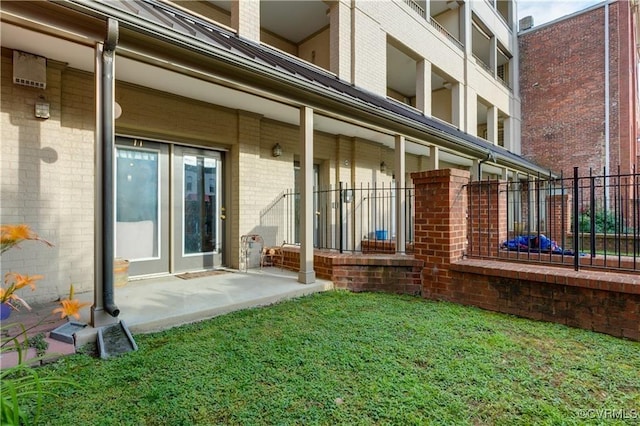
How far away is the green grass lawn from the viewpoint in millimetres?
1989

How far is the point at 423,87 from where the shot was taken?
9.59m

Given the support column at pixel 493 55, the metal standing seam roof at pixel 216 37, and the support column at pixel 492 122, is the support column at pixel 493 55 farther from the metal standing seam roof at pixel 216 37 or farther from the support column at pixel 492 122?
the metal standing seam roof at pixel 216 37

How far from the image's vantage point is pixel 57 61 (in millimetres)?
3965

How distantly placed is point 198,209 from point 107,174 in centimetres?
289

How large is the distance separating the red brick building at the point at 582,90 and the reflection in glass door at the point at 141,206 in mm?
15673

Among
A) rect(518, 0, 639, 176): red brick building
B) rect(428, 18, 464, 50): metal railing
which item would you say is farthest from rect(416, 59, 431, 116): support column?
rect(518, 0, 639, 176): red brick building

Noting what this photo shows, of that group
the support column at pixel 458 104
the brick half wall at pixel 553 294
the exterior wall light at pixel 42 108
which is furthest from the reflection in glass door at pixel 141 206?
the support column at pixel 458 104

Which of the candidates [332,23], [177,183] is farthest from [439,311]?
[332,23]

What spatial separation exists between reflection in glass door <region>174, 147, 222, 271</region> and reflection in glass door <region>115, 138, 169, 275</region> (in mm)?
235

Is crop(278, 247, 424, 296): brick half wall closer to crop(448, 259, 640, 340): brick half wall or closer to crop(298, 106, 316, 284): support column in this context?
crop(298, 106, 316, 284): support column

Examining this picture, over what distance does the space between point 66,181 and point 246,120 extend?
2951mm

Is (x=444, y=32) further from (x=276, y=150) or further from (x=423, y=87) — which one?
(x=276, y=150)

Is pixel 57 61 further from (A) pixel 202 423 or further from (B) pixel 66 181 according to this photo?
(A) pixel 202 423

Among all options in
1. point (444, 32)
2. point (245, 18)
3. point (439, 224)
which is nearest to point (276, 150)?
point (245, 18)
